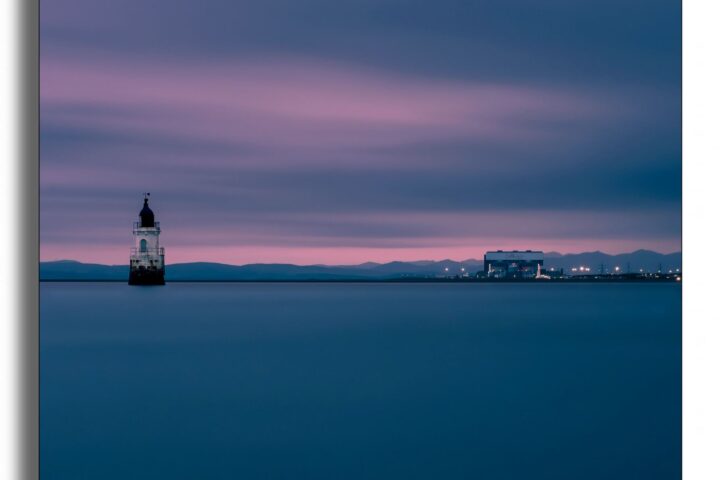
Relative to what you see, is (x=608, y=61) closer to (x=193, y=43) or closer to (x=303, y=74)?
(x=303, y=74)

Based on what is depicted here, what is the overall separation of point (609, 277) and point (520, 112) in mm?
1471

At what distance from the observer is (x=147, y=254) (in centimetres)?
749

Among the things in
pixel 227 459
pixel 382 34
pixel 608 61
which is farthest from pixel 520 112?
pixel 227 459

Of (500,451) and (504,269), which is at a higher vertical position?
(504,269)

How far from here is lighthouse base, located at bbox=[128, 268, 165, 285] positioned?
7.10 metres

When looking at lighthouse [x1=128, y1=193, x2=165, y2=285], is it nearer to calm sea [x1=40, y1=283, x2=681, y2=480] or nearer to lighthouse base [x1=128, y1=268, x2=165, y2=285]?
lighthouse base [x1=128, y1=268, x2=165, y2=285]

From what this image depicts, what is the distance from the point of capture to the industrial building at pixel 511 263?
6.81 metres

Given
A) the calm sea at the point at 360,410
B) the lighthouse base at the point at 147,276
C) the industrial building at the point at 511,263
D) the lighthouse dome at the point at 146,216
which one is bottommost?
the calm sea at the point at 360,410

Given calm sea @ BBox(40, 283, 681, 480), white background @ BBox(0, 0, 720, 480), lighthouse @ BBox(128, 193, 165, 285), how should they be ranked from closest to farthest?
1. white background @ BBox(0, 0, 720, 480)
2. calm sea @ BBox(40, 283, 681, 480)
3. lighthouse @ BBox(128, 193, 165, 285)

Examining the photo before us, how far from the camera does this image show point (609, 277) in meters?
5.71

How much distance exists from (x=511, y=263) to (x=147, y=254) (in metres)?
3.94
